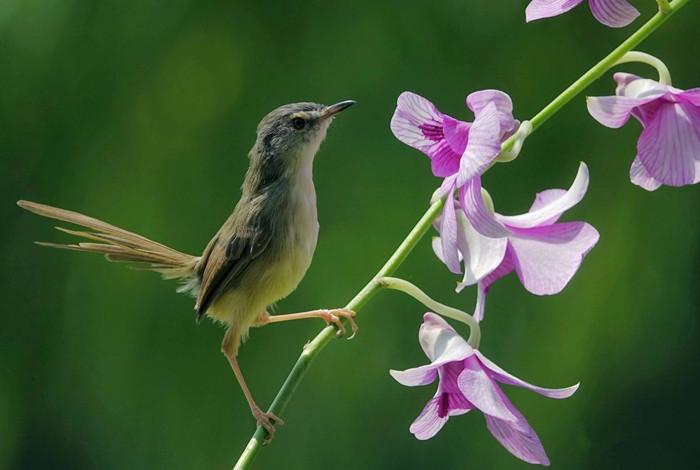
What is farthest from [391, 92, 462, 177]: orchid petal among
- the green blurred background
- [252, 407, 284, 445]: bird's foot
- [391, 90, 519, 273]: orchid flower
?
the green blurred background

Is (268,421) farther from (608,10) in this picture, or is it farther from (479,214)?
(608,10)

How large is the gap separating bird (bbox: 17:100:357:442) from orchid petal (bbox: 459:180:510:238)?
123cm

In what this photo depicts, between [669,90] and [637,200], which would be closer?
[669,90]

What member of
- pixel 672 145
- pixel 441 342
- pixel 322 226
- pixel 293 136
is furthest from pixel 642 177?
pixel 322 226

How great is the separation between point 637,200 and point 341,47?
134 cm

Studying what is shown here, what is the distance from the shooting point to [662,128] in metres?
1.06

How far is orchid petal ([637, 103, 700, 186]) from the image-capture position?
1.03 metres

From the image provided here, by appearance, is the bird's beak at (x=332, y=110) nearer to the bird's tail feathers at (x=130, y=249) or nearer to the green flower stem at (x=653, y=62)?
the bird's tail feathers at (x=130, y=249)

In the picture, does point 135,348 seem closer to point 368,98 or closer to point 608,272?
point 368,98

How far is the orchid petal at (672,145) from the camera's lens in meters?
1.03

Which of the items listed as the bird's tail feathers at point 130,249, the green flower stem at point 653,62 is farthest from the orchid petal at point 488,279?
the bird's tail feathers at point 130,249

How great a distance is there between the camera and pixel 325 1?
450cm

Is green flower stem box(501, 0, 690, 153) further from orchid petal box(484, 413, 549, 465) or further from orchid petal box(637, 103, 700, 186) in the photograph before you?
orchid petal box(484, 413, 549, 465)

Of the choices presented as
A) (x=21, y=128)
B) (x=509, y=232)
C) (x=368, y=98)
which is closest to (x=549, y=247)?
(x=509, y=232)
